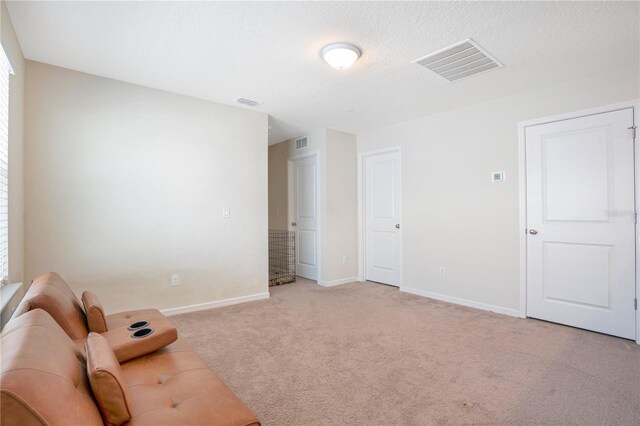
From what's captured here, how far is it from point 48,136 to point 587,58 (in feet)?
15.6

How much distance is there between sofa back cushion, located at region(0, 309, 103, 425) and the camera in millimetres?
771

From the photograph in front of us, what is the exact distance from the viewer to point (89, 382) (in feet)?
3.89

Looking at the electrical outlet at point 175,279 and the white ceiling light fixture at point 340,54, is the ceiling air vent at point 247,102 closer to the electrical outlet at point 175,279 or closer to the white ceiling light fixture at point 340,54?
the white ceiling light fixture at point 340,54

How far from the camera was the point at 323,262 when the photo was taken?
5160 millimetres

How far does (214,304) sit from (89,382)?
288cm

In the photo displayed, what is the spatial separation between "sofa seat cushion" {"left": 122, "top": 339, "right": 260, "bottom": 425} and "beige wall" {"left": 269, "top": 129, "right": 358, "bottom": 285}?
11.5 feet

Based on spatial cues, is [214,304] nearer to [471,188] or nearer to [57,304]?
[57,304]

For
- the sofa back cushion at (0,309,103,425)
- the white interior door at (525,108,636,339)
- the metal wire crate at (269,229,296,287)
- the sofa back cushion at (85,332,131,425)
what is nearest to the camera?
the sofa back cushion at (0,309,103,425)

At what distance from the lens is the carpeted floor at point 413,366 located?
1.94 m

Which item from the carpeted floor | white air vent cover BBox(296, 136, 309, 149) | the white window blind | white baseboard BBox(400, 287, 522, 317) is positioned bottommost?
the carpeted floor

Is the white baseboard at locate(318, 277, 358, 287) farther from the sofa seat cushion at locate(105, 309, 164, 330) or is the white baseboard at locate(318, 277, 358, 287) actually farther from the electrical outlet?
the sofa seat cushion at locate(105, 309, 164, 330)

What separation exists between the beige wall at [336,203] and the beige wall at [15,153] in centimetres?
349

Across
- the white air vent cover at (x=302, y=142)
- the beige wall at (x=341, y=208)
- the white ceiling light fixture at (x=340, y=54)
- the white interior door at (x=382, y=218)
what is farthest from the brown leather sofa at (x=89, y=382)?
the white air vent cover at (x=302, y=142)

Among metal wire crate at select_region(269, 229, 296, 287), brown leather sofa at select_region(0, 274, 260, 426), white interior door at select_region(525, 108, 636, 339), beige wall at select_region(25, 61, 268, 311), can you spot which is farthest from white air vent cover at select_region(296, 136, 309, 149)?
A: brown leather sofa at select_region(0, 274, 260, 426)
